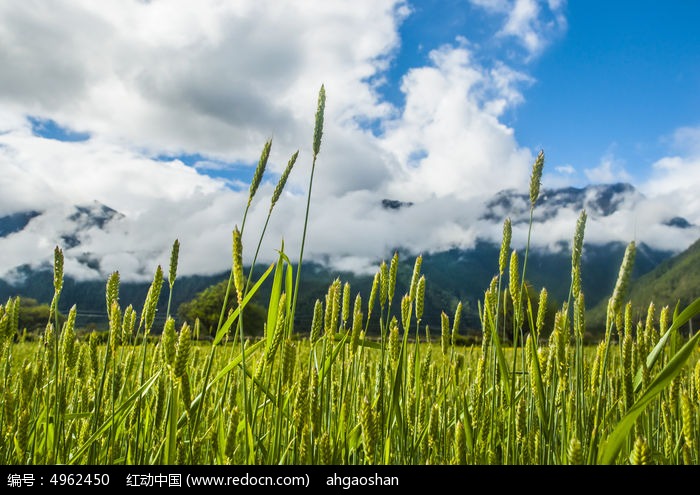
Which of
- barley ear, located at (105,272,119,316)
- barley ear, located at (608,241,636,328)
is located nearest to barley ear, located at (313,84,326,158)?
barley ear, located at (105,272,119,316)

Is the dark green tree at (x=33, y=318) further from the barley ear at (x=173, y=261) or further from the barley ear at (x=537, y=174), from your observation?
the barley ear at (x=537, y=174)

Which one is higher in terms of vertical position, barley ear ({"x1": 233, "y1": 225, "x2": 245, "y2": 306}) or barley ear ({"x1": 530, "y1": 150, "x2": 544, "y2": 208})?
barley ear ({"x1": 530, "y1": 150, "x2": 544, "y2": 208})

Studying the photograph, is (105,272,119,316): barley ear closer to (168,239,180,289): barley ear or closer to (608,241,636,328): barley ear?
(168,239,180,289): barley ear

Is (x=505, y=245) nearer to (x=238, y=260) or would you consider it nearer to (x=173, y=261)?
(x=238, y=260)

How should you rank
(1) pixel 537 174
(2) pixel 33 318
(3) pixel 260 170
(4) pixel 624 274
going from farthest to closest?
(2) pixel 33 318 < (1) pixel 537 174 < (3) pixel 260 170 < (4) pixel 624 274

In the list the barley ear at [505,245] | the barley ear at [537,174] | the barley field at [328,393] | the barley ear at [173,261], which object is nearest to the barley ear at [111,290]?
the barley field at [328,393]

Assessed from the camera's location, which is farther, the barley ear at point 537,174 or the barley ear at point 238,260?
the barley ear at point 537,174

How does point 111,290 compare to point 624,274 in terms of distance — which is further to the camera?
point 111,290

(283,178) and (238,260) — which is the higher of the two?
(283,178)

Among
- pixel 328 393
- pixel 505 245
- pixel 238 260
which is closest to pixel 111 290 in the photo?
pixel 238 260

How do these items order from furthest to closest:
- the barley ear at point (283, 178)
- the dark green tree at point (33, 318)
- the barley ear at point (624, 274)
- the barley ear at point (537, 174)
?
the dark green tree at point (33, 318) → the barley ear at point (537, 174) → the barley ear at point (283, 178) → the barley ear at point (624, 274)

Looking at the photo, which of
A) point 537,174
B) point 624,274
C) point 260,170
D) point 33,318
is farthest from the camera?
point 33,318
